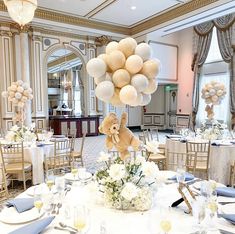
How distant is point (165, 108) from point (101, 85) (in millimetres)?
11727

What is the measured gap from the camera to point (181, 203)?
5.55 ft

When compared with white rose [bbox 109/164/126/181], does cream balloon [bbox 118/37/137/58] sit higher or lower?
higher

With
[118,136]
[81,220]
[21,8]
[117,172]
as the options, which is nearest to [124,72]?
[118,136]

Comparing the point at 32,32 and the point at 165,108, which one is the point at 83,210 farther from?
the point at 165,108

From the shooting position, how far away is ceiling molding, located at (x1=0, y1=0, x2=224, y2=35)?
7.50m

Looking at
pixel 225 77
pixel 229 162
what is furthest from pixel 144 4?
pixel 229 162

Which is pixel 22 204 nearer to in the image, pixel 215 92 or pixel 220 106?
pixel 215 92

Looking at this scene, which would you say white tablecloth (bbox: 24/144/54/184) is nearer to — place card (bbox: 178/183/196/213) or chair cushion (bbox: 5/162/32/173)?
chair cushion (bbox: 5/162/32/173)

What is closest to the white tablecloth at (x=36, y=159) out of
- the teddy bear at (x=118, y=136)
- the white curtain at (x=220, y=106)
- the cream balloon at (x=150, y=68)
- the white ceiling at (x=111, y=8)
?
the teddy bear at (x=118, y=136)

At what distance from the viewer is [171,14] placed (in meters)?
8.30

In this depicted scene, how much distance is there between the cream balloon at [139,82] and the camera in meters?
1.59

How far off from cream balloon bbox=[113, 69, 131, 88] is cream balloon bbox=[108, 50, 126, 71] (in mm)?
42

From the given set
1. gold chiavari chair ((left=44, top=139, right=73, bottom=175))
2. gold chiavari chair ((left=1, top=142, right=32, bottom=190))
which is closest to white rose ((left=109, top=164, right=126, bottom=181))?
gold chiavari chair ((left=44, top=139, right=73, bottom=175))

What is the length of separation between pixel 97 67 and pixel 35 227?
1091 mm
